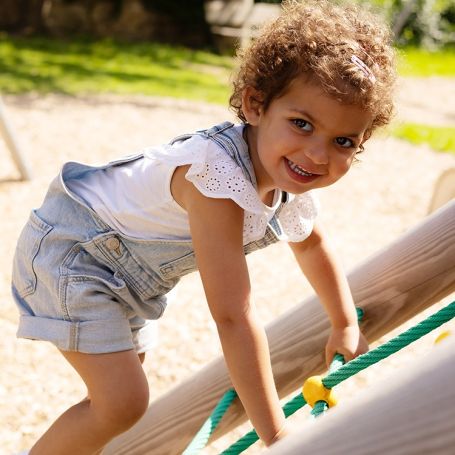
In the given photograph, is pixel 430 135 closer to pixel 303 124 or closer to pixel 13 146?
pixel 13 146

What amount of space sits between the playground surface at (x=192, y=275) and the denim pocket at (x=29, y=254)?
0.46 m

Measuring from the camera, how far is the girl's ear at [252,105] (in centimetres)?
180

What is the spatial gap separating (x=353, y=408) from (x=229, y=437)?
209 cm

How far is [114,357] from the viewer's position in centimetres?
184

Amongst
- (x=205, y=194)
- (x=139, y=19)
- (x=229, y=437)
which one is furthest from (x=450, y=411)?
(x=139, y=19)

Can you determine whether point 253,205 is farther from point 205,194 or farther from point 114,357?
point 114,357

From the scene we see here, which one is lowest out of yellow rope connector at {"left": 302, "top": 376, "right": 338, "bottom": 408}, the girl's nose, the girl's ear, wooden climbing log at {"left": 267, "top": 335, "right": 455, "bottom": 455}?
yellow rope connector at {"left": 302, "top": 376, "right": 338, "bottom": 408}

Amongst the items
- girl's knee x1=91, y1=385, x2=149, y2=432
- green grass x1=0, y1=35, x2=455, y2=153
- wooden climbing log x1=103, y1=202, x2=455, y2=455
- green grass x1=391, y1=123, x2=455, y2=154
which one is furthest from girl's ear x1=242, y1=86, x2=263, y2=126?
green grass x1=391, y1=123, x2=455, y2=154

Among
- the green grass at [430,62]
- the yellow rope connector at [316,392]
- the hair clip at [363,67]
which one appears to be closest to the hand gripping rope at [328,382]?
the yellow rope connector at [316,392]

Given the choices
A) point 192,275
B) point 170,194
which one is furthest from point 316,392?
point 192,275

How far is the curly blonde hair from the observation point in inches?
64.2

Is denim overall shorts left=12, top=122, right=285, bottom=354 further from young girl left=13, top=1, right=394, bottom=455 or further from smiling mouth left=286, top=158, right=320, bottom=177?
smiling mouth left=286, top=158, right=320, bottom=177

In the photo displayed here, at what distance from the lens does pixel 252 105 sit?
5.97 ft

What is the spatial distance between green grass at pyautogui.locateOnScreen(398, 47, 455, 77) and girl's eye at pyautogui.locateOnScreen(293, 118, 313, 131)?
10.6 meters
